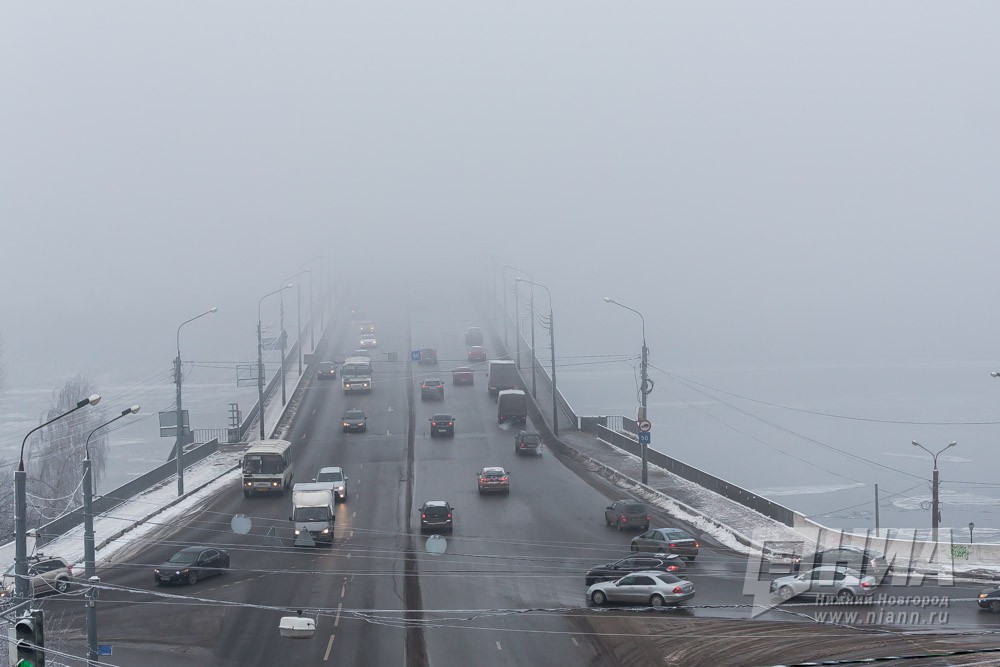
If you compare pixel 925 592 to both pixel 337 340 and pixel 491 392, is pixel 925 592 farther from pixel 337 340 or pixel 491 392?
pixel 337 340

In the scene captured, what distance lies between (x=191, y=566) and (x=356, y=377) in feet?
148

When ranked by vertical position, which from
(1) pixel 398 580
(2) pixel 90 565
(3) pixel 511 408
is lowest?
(1) pixel 398 580

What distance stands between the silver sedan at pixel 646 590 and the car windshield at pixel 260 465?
22.5 meters

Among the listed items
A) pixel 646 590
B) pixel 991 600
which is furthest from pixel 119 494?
pixel 991 600

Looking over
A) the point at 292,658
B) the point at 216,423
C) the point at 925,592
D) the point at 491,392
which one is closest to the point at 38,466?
the point at 216,423

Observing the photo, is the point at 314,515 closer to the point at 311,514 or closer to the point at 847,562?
the point at 311,514

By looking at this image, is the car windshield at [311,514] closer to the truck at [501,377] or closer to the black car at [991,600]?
the black car at [991,600]

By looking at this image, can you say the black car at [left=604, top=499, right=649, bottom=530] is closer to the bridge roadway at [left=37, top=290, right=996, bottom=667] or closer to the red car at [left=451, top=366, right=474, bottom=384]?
the bridge roadway at [left=37, top=290, right=996, bottom=667]

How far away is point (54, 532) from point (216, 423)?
78.5 metres

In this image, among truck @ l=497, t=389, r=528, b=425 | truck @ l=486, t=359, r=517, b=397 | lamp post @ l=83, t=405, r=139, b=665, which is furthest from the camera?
truck @ l=486, t=359, r=517, b=397

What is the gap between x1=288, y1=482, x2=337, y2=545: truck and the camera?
36250 mm

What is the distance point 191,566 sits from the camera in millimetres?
30812

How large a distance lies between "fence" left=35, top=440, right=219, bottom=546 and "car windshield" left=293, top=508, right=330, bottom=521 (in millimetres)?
9033

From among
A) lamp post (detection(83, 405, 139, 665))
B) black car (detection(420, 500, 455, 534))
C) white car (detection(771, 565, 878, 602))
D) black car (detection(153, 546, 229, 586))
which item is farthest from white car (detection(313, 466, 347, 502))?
white car (detection(771, 565, 878, 602))
